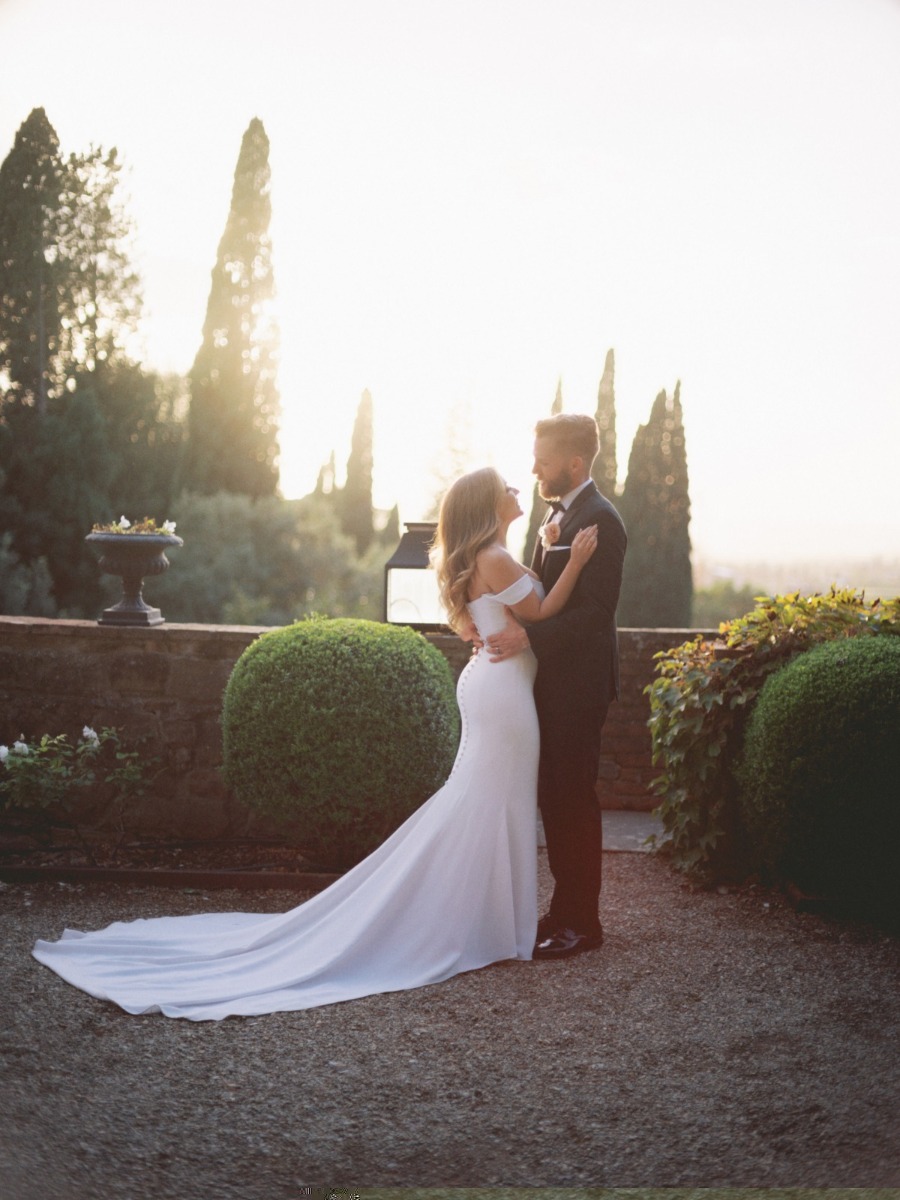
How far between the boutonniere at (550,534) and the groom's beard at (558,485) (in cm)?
10

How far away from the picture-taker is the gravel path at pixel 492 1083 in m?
2.34

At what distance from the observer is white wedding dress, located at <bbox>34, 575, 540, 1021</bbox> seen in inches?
137

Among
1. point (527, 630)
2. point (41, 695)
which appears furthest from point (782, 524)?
point (41, 695)

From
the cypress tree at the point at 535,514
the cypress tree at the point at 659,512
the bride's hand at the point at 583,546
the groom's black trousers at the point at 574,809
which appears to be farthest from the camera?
the cypress tree at the point at 659,512

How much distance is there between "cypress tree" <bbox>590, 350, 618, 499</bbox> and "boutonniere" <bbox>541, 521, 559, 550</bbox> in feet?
50.7

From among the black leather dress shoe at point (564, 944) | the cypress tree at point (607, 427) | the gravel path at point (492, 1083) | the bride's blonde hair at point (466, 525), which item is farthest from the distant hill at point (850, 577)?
the cypress tree at point (607, 427)

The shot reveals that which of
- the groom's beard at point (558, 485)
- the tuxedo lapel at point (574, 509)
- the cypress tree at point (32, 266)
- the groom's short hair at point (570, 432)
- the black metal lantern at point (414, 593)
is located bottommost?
the black metal lantern at point (414, 593)

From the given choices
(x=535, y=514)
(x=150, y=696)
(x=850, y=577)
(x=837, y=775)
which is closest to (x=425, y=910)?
(x=837, y=775)

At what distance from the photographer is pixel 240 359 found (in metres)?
22.1

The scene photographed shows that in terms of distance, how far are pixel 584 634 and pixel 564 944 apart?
109cm

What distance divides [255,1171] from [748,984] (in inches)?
72.4

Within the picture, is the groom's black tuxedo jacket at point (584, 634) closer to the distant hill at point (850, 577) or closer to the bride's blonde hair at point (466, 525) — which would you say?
the bride's blonde hair at point (466, 525)

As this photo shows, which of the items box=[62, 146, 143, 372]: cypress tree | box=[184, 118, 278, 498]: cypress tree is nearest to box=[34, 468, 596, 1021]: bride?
box=[62, 146, 143, 372]: cypress tree

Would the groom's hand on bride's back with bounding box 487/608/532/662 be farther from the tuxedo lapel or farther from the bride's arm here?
the tuxedo lapel
